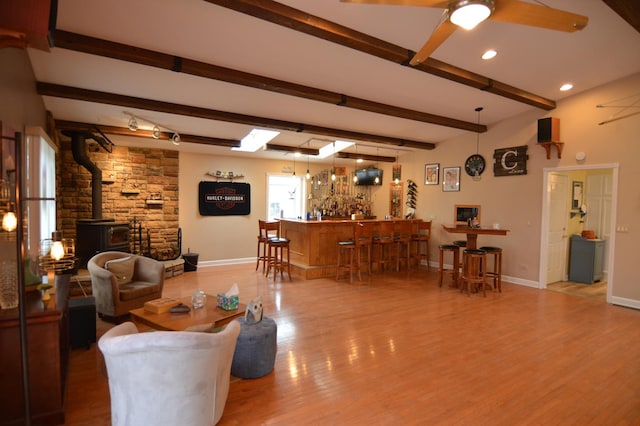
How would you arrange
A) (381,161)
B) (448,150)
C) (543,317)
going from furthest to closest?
(381,161), (448,150), (543,317)

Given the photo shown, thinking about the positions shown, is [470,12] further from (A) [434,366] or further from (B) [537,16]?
(A) [434,366]

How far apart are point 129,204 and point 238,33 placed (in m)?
5.19

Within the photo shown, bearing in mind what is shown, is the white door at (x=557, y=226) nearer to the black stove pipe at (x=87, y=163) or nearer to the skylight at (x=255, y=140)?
the skylight at (x=255, y=140)

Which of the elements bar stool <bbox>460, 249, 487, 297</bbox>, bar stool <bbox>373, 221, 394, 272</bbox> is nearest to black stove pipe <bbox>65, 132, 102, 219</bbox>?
bar stool <bbox>373, 221, 394, 272</bbox>

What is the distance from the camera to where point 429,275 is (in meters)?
7.01

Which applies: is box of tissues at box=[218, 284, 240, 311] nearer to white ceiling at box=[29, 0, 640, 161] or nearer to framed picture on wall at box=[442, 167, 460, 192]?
white ceiling at box=[29, 0, 640, 161]

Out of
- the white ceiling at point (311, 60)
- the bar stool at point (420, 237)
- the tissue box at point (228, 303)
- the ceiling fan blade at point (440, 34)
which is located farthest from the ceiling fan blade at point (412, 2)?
the bar stool at point (420, 237)

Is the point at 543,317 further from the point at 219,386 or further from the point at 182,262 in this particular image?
the point at 182,262

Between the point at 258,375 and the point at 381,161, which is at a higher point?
the point at 381,161

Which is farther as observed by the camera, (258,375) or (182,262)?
(182,262)

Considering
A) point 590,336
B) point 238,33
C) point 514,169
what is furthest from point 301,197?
point 590,336

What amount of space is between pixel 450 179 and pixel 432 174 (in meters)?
0.55

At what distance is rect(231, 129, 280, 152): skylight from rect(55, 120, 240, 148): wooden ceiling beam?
0.29 metres

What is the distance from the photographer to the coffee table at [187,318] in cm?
283
